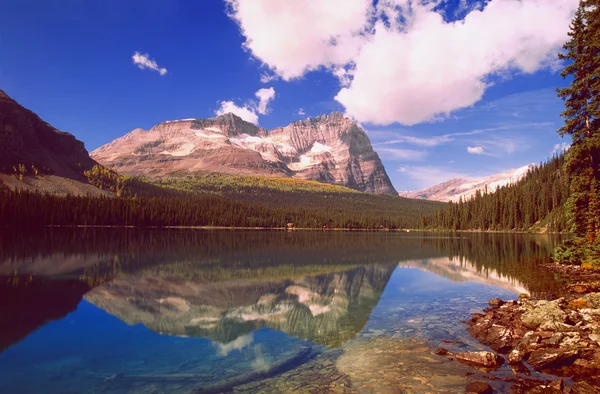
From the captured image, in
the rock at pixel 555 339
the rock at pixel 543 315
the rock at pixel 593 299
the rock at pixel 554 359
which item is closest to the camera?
the rock at pixel 554 359

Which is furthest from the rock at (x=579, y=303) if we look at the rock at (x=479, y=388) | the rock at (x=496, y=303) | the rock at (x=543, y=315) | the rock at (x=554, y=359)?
the rock at (x=479, y=388)

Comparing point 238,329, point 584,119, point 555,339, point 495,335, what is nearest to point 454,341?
point 495,335

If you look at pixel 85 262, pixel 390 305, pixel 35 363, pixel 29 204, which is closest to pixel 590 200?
pixel 390 305

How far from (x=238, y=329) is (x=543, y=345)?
13501mm

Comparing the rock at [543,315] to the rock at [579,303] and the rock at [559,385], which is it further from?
the rock at [559,385]

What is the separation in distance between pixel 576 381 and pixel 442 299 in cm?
1561

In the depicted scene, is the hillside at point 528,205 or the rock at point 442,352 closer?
the rock at point 442,352

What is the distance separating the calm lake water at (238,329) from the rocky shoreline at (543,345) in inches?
25.4

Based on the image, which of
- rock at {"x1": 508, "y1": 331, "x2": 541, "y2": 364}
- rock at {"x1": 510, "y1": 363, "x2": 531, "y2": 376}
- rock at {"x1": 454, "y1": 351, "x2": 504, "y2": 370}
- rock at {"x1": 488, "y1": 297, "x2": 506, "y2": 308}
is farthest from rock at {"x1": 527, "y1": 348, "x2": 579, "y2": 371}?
rock at {"x1": 488, "y1": 297, "x2": 506, "y2": 308}

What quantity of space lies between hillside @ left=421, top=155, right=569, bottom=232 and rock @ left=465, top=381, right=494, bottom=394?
5546 inches

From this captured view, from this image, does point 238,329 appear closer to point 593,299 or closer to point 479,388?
point 479,388

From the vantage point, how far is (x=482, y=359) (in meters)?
13.3

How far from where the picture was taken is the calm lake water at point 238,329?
12742 millimetres

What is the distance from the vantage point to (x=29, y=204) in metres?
133
